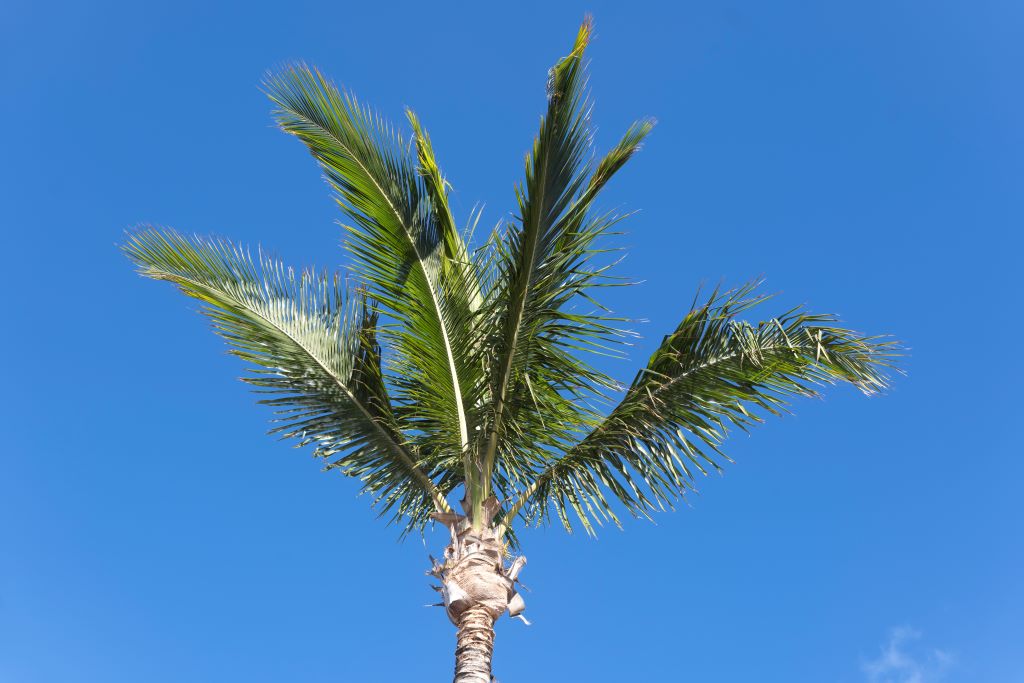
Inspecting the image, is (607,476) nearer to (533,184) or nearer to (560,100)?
(533,184)

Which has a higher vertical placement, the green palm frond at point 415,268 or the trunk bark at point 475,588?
the green palm frond at point 415,268

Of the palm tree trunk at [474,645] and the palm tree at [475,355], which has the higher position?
the palm tree at [475,355]

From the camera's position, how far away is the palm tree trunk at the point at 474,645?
6863mm

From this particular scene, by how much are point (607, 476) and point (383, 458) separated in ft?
6.34

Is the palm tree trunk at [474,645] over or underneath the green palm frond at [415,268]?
underneath

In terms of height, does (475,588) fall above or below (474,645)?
above

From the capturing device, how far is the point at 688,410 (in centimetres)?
751

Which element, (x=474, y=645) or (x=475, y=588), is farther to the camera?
(x=475, y=588)

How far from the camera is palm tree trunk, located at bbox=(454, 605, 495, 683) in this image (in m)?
6.86

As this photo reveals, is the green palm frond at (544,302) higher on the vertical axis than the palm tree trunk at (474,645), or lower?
higher

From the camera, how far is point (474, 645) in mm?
6973

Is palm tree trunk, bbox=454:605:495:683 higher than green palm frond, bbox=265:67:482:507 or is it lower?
lower

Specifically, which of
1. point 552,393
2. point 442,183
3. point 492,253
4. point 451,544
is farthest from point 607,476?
point 442,183

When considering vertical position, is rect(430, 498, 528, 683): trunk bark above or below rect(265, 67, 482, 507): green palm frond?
below
